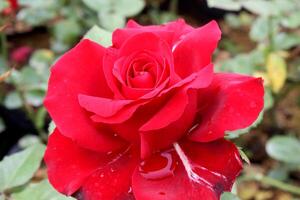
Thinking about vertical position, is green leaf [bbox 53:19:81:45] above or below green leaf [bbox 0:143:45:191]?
below

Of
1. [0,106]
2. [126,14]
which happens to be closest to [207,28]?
[126,14]

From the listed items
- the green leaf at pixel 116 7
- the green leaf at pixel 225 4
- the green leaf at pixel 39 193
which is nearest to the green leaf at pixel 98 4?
the green leaf at pixel 116 7

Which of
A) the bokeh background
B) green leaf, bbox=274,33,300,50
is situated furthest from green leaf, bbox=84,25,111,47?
green leaf, bbox=274,33,300,50

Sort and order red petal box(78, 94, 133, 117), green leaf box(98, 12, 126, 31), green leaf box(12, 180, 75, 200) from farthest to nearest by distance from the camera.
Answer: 1. green leaf box(98, 12, 126, 31)
2. green leaf box(12, 180, 75, 200)
3. red petal box(78, 94, 133, 117)

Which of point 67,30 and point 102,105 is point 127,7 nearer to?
point 67,30

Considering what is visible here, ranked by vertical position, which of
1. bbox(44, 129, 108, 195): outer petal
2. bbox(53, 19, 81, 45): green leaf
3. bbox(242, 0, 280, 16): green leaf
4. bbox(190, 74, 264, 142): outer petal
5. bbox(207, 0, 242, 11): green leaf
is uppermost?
bbox(190, 74, 264, 142): outer petal

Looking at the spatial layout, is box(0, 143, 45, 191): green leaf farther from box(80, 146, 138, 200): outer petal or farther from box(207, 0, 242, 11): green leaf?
box(207, 0, 242, 11): green leaf
